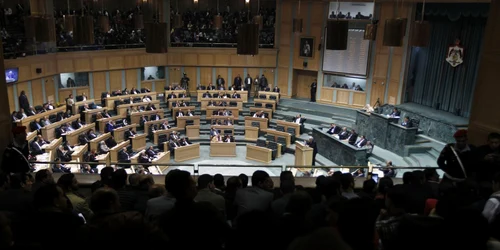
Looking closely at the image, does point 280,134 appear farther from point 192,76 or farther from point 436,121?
point 192,76

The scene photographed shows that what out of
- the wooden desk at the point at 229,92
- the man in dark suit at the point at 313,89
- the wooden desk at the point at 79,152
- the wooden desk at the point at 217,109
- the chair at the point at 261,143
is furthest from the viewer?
the man in dark suit at the point at 313,89

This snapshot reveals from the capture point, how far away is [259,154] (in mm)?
13984

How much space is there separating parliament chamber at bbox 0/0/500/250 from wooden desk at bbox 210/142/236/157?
37 mm

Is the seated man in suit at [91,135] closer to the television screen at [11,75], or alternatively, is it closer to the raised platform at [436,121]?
the television screen at [11,75]

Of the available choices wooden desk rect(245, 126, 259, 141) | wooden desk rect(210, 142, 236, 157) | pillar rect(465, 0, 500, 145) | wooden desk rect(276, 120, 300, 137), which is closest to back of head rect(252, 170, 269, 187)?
pillar rect(465, 0, 500, 145)

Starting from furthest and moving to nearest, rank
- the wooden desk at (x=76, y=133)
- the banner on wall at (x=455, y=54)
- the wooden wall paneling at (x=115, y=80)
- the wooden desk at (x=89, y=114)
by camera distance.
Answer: the wooden wall paneling at (x=115, y=80) < the wooden desk at (x=89, y=114) < the banner on wall at (x=455, y=54) < the wooden desk at (x=76, y=133)

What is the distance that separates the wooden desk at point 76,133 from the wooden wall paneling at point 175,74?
6639 millimetres

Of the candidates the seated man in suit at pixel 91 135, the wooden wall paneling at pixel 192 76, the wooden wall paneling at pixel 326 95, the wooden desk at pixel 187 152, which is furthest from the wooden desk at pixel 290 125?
the seated man in suit at pixel 91 135

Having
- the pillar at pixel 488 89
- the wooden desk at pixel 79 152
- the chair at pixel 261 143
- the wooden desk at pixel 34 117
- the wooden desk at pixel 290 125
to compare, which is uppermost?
the pillar at pixel 488 89

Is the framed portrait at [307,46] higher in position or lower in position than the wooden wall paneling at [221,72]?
higher

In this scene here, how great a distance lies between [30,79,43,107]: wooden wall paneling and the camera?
1547 cm

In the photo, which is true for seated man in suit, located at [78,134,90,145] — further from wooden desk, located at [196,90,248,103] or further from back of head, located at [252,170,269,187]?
back of head, located at [252,170,269,187]

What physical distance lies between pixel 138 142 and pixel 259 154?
4052 mm

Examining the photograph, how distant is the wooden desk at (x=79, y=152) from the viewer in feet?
38.3
